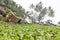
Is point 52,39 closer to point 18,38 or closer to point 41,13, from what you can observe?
point 18,38

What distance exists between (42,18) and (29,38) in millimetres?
53540

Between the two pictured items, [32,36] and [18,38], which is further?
[32,36]

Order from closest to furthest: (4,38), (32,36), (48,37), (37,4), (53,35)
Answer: (4,38) → (32,36) → (48,37) → (53,35) → (37,4)

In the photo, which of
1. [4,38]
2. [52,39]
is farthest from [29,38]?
[52,39]

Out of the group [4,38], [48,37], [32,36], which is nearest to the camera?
[4,38]

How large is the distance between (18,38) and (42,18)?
53.9 m

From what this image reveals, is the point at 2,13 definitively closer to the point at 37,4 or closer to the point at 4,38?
the point at 4,38

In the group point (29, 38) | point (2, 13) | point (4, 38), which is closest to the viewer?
point (4, 38)

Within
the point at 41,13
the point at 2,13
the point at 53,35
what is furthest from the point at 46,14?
the point at 53,35

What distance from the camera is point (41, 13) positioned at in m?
59.5

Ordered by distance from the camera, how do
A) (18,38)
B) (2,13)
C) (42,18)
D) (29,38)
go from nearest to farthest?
(18,38)
(29,38)
(2,13)
(42,18)

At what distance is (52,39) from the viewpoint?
5.73 meters

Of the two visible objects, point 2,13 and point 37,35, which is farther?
point 2,13

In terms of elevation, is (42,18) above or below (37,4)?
below
